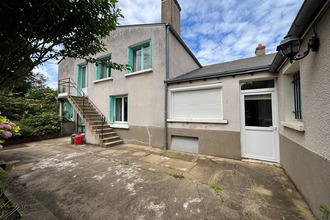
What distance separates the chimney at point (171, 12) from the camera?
21.7 ft

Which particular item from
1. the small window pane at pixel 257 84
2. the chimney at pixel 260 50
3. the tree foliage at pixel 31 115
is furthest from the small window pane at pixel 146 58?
the tree foliage at pixel 31 115

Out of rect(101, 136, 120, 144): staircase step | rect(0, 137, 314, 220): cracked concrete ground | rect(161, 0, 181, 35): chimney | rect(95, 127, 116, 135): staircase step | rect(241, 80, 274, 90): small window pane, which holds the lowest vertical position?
rect(0, 137, 314, 220): cracked concrete ground

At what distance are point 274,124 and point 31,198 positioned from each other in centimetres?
614

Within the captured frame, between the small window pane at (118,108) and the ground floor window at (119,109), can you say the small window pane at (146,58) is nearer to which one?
the ground floor window at (119,109)

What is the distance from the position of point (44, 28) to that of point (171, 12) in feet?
21.3

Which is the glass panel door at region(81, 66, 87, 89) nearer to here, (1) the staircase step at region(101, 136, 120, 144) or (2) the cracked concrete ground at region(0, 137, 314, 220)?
(1) the staircase step at region(101, 136, 120, 144)

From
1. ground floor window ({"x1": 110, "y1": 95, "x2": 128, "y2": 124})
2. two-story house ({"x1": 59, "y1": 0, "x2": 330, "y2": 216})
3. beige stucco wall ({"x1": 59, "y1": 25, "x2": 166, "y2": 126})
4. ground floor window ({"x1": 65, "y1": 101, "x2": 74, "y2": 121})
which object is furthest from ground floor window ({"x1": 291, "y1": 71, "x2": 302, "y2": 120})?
ground floor window ({"x1": 65, "y1": 101, "x2": 74, "y2": 121})

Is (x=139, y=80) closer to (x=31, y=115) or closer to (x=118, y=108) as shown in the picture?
(x=118, y=108)

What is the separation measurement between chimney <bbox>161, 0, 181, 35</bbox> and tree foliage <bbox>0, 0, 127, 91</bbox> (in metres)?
5.25

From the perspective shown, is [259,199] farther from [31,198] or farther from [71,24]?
[71,24]

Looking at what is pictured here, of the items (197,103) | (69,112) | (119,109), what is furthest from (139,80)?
(69,112)

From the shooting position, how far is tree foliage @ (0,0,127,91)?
1.63 meters

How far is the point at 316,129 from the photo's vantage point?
194cm

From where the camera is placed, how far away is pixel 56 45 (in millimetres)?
2244
